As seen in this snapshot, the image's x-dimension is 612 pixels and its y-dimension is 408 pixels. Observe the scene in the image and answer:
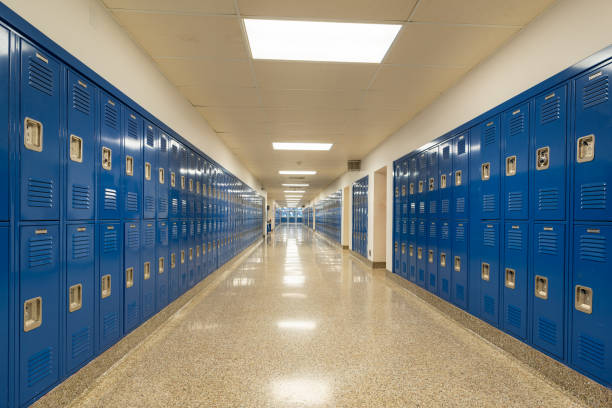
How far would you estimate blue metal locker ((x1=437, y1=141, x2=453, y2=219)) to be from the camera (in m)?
3.81

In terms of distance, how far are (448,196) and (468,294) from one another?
117 centimetres

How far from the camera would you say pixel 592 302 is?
1.97m

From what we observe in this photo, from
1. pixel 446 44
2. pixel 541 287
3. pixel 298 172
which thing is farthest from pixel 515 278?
pixel 298 172

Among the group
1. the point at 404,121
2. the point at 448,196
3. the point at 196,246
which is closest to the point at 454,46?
the point at 448,196

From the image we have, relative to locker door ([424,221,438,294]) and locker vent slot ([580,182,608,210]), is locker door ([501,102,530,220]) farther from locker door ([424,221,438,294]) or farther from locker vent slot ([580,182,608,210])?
locker door ([424,221,438,294])

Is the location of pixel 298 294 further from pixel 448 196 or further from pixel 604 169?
pixel 604 169

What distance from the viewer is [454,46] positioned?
296 centimetres

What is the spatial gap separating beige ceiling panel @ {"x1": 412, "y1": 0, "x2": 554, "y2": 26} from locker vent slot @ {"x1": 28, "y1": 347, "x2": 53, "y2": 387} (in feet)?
11.1

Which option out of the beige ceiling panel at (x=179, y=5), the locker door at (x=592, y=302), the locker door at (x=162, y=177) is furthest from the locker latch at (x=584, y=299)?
the locker door at (x=162, y=177)

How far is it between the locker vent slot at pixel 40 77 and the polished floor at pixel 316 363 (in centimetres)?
193

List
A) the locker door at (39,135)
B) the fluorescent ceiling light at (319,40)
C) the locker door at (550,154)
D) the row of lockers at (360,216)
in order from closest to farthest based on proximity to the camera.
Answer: the locker door at (39,135) < the locker door at (550,154) < the fluorescent ceiling light at (319,40) < the row of lockers at (360,216)

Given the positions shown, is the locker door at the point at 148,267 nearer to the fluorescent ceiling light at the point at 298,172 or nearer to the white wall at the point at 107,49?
the white wall at the point at 107,49

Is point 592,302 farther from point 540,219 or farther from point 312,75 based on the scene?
point 312,75

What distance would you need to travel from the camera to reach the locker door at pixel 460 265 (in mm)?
3467
